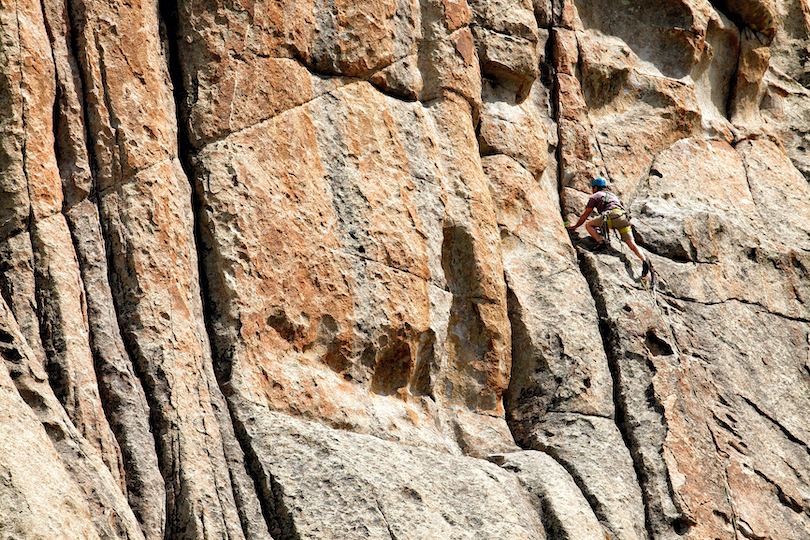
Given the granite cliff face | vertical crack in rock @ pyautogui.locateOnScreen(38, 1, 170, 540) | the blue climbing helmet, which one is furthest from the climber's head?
vertical crack in rock @ pyautogui.locateOnScreen(38, 1, 170, 540)

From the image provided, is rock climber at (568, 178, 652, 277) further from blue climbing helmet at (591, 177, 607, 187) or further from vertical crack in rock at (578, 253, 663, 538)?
vertical crack in rock at (578, 253, 663, 538)

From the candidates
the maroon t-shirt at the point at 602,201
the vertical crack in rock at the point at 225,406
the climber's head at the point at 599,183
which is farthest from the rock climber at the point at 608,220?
the vertical crack in rock at the point at 225,406

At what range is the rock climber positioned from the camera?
13320mm

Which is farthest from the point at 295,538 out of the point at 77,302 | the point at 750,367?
the point at 750,367

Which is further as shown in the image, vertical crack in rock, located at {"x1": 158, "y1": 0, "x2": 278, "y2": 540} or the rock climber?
the rock climber

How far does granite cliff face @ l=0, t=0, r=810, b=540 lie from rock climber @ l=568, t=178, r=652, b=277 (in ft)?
1.04

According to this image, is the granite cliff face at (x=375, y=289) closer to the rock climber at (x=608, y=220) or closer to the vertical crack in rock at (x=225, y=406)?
the vertical crack in rock at (x=225, y=406)

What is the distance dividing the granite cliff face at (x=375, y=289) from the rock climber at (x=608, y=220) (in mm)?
317

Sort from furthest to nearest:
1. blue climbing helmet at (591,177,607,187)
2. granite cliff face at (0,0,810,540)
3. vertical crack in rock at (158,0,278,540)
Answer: blue climbing helmet at (591,177,607,187), vertical crack in rock at (158,0,278,540), granite cliff face at (0,0,810,540)

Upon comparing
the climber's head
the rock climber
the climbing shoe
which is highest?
the climber's head

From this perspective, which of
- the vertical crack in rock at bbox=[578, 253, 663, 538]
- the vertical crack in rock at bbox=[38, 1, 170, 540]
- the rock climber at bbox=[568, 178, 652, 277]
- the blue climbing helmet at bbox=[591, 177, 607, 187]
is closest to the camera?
the vertical crack in rock at bbox=[38, 1, 170, 540]

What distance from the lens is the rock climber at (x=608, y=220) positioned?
13.3 m

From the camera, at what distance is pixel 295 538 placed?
7.87 metres

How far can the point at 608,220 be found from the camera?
13359 mm
